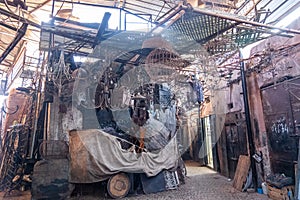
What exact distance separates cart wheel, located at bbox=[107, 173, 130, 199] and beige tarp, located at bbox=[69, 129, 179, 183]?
0.16 m

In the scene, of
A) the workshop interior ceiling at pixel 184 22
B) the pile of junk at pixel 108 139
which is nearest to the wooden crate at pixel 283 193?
the pile of junk at pixel 108 139

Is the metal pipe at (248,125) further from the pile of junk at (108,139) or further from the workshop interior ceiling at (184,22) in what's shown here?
the workshop interior ceiling at (184,22)

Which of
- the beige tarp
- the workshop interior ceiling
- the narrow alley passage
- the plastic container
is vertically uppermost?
the workshop interior ceiling

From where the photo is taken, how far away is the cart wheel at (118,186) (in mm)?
5332

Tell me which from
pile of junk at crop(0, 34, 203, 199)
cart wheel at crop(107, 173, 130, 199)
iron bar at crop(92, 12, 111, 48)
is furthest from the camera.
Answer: cart wheel at crop(107, 173, 130, 199)

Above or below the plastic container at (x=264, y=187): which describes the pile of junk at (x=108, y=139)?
above

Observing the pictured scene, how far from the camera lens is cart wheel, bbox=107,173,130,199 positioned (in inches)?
210

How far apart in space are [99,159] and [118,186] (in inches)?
35.1

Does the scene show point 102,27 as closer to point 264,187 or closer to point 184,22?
point 184,22

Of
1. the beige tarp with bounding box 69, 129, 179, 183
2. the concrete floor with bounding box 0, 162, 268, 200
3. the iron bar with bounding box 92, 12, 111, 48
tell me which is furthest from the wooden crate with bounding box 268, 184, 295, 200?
the iron bar with bounding box 92, 12, 111, 48

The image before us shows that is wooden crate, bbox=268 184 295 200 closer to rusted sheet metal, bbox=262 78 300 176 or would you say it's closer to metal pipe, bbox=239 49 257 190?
rusted sheet metal, bbox=262 78 300 176

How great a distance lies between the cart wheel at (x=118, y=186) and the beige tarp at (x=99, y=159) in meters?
0.16

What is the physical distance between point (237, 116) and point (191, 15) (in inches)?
193

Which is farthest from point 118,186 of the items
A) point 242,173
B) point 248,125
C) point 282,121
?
point 282,121
